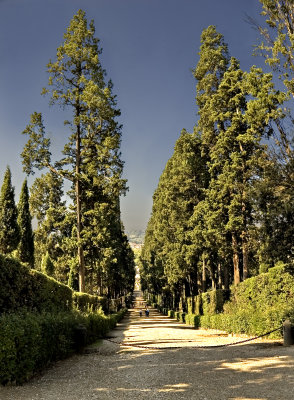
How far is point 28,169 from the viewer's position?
19.0m

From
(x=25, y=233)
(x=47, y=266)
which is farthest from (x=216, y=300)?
(x=25, y=233)

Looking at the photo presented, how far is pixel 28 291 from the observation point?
10.3m

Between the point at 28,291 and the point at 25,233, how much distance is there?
24.5 meters

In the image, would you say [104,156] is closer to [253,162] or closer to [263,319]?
[253,162]

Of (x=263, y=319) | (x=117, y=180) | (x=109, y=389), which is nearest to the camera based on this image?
(x=109, y=389)

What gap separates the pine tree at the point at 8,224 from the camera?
30.2m

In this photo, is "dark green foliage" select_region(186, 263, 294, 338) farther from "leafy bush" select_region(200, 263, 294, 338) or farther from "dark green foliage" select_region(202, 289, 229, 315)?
"dark green foliage" select_region(202, 289, 229, 315)

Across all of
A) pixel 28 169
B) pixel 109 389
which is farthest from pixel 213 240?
pixel 109 389

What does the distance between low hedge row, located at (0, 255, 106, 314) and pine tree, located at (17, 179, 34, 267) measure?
63.9ft

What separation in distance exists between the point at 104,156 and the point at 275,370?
46.8ft

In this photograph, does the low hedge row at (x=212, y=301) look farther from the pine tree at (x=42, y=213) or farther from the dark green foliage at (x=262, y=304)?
the pine tree at (x=42, y=213)

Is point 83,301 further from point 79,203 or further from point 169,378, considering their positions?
point 169,378

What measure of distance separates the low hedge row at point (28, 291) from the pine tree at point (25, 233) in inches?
766

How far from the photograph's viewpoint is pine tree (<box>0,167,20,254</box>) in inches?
1191
